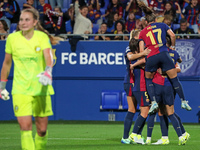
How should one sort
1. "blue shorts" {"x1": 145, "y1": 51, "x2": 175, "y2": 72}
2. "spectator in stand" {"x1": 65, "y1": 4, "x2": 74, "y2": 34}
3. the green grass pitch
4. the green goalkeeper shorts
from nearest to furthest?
the green goalkeeper shorts < the green grass pitch < "blue shorts" {"x1": 145, "y1": 51, "x2": 175, "y2": 72} < "spectator in stand" {"x1": 65, "y1": 4, "x2": 74, "y2": 34}

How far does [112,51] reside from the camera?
16.7 m

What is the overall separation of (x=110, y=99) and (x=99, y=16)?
364 centimetres

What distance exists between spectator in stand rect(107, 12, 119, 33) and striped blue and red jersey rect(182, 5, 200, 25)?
252cm

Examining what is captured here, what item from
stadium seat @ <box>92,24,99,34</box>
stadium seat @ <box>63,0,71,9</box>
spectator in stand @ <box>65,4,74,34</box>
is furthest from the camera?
stadium seat @ <box>63,0,71,9</box>

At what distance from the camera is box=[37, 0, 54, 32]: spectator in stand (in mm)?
17281

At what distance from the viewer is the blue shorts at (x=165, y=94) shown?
30.1ft

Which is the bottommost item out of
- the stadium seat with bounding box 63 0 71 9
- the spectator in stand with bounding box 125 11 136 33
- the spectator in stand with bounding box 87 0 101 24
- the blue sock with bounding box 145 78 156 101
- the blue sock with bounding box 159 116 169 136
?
the blue sock with bounding box 159 116 169 136

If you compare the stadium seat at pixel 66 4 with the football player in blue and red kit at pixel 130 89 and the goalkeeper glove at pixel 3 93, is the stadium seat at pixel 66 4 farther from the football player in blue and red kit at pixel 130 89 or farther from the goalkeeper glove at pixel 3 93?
the goalkeeper glove at pixel 3 93

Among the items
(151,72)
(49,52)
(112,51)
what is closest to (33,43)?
(49,52)

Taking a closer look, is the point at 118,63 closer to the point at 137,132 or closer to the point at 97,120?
the point at 97,120

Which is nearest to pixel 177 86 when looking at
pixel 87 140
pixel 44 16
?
pixel 87 140

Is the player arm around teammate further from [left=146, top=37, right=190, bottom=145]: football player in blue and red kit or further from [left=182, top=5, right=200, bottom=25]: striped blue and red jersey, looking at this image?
[left=182, top=5, right=200, bottom=25]: striped blue and red jersey

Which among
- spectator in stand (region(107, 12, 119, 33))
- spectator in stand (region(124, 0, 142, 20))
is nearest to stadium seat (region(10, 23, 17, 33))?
spectator in stand (region(107, 12, 119, 33))

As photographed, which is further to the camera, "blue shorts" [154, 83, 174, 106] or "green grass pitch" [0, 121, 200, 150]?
"blue shorts" [154, 83, 174, 106]
